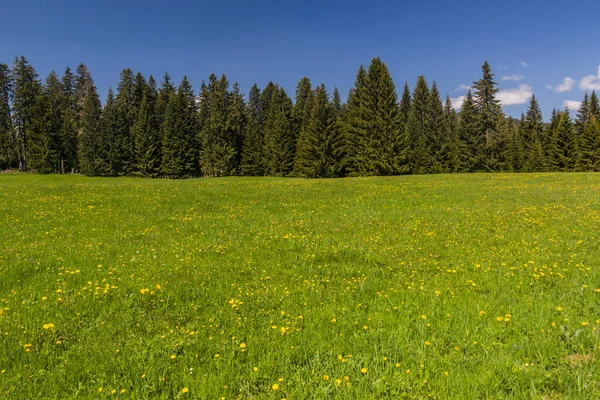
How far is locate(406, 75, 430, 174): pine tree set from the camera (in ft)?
206

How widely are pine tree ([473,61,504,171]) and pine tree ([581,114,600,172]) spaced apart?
1380 centimetres

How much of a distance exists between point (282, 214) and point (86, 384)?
10544 millimetres

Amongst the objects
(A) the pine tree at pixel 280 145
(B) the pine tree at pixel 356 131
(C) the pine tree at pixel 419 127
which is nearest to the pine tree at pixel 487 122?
(C) the pine tree at pixel 419 127

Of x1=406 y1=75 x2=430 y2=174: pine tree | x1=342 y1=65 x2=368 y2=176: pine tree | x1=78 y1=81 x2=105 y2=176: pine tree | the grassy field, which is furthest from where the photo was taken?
x1=406 y1=75 x2=430 y2=174: pine tree

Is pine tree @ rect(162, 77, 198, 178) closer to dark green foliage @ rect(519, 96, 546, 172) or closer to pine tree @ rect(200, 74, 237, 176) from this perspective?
pine tree @ rect(200, 74, 237, 176)

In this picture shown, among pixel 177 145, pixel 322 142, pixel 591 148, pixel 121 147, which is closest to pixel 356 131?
pixel 322 142

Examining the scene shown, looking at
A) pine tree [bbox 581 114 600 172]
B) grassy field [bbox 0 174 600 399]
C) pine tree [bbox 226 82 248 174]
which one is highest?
pine tree [bbox 226 82 248 174]

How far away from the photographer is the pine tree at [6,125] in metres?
65.8

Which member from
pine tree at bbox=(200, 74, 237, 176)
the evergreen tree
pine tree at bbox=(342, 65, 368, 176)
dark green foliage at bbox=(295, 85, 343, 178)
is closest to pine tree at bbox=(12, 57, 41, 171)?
the evergreen tree

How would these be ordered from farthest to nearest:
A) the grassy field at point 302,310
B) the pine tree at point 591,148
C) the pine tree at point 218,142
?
1. the pine tree at point 218,142
2. the pine tree at point 591,148
3. the grassy field at point 302,310

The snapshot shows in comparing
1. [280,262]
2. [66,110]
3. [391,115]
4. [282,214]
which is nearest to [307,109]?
[391,115]

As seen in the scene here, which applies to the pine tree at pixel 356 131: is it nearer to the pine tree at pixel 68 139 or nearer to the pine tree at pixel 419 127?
the pine tree at pixel 419 127

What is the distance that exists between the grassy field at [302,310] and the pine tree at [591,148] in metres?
59.3

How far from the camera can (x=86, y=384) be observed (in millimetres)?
4039
